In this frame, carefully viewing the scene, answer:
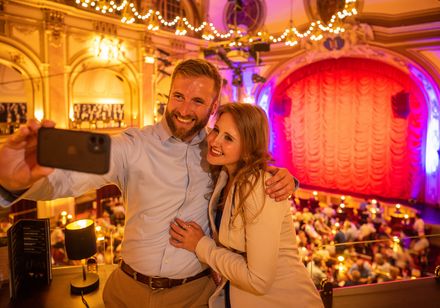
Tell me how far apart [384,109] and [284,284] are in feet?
33.7

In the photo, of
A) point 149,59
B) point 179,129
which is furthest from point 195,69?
point 149,59

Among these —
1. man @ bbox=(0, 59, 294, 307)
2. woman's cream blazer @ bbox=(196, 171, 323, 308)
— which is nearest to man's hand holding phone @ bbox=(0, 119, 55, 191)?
man @ bbox=(0, 59, 294, 307)

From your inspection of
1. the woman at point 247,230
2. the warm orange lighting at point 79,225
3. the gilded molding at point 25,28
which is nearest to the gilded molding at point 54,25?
the gilded molding at point 25,28

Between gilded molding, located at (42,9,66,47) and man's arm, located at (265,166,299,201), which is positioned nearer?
man's arm, located at (265,166,299,201)

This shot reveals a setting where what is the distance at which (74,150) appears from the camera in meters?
0.87

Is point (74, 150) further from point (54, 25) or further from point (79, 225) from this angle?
point (54, 25)

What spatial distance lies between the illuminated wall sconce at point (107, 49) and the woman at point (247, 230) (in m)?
8.59

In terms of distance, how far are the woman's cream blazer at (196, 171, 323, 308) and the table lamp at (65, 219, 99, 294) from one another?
38.3 inches

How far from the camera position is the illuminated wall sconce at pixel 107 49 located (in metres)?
9.16

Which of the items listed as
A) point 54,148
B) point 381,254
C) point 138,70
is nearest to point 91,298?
point 54,148

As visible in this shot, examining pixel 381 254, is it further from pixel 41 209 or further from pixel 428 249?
pixel 41 209

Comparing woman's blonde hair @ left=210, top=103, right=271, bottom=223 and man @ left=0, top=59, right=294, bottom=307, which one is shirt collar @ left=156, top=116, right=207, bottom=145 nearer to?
man @ left=0, top=59, right=294, bottom=307

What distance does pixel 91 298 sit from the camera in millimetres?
2123

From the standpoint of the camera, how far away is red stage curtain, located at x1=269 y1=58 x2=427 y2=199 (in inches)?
389
